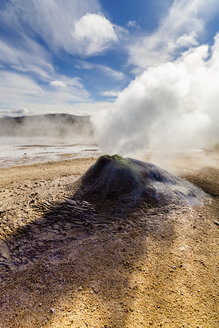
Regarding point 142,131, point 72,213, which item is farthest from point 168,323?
point 142,131

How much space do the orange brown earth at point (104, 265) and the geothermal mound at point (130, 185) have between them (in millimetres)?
294

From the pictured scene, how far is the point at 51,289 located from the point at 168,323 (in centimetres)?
146

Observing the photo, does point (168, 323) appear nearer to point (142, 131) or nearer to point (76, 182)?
point (76, 182)

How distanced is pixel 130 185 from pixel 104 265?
1.85 meters

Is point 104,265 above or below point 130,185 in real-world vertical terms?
below

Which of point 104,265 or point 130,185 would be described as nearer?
point 104,265

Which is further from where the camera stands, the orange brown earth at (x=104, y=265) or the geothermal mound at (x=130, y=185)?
the geothermal mound at (x=130, y=185)

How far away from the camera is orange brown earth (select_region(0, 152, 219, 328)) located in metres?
1.86

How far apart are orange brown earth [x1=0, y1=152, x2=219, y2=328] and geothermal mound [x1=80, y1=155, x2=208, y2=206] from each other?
294 millimetres

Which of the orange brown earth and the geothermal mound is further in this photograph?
the geothermal mound

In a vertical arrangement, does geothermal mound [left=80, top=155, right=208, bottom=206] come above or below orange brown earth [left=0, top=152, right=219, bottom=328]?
above

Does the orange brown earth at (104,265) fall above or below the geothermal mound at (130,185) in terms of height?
below

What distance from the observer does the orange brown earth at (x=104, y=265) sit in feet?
6.11

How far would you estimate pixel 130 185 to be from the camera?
3.88 m
